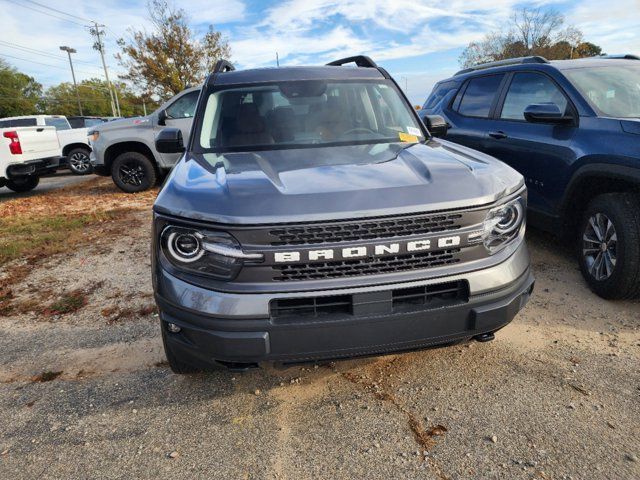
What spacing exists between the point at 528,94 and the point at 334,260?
3.45 metres

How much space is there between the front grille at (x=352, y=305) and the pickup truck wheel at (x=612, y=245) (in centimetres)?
191

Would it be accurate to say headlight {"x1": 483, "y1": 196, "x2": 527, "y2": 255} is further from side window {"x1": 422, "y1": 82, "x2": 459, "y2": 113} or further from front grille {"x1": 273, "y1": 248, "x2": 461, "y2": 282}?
side window {"x1": 422, "y1": 82, "x2": 459, "y2": 113}

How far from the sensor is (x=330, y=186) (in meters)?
2.13

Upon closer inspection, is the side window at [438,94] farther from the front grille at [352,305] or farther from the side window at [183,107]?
the side window at [183,107]

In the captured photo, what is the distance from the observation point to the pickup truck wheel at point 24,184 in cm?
1077

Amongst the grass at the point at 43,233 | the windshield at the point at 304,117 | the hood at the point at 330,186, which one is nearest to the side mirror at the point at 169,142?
the windshield at the point at 304,117

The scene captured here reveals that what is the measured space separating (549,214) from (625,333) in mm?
1245

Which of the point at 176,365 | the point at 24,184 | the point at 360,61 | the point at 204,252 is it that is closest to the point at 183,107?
the point at 24,184

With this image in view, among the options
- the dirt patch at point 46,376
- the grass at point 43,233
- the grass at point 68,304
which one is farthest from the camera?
the grass at point 43,233

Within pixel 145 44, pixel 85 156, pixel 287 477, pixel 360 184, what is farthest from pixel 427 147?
pixel 145 44

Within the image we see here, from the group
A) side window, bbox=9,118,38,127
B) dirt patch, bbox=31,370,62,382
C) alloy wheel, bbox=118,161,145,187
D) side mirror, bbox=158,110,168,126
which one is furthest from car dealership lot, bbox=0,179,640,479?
side window, bbox=9,118,38,127

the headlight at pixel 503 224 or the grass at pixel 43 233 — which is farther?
the grass at pixel 43 233

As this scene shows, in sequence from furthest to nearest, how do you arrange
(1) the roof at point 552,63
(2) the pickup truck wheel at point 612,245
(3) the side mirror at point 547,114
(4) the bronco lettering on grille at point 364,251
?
(1) the roof at point 552,63 → (3) the side mirror at point 547,114 → (2) the pickup truck wheel at point 612,245 → (4) the bronco lettering on grille at point 364,251

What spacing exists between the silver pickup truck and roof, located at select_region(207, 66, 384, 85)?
5.55 m
